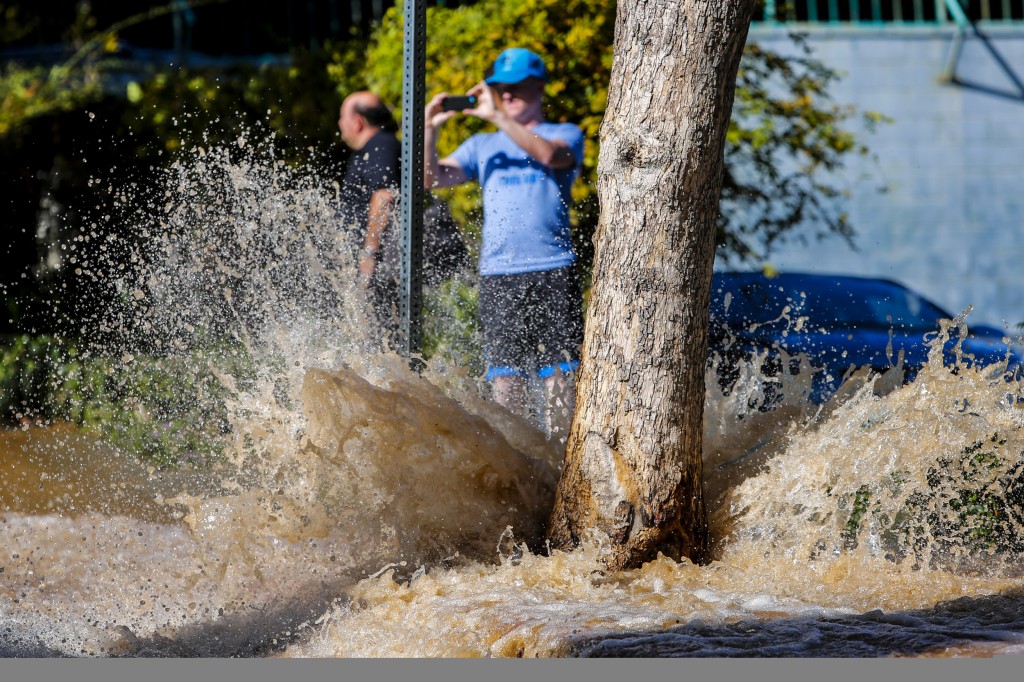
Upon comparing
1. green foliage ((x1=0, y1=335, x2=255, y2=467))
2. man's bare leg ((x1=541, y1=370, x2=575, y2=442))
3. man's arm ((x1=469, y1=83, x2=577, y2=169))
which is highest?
man's arm ((x1=469, y1=83, x2=577, y2=169))

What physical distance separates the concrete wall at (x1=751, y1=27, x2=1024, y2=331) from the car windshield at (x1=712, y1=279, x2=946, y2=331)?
2528 mm

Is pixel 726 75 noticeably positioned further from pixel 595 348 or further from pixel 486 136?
pixel 486 136

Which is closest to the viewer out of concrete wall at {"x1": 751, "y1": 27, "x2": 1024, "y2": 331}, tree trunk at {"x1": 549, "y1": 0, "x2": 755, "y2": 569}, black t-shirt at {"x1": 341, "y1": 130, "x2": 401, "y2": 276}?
tree trunk at {"x1": 549, "y1": 0, "x2": 755, "y2": 569}

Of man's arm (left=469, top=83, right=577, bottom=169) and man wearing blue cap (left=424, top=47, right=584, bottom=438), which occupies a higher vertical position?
man's arm (left=469, top=83, right=577, bottom=169)

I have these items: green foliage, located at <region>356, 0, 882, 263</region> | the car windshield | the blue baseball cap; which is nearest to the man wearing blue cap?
the blue baseball cap

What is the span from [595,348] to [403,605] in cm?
100

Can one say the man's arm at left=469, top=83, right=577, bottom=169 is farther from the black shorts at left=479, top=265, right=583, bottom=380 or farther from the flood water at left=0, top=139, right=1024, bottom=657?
the flood water at left=0, top=139, right=1024, bottom=657

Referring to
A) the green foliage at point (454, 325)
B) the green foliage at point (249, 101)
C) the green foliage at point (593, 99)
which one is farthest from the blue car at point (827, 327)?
the green foliage at point (249, 101)

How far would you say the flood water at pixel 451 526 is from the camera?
3.31m

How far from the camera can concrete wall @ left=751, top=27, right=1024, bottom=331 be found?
9656 mm

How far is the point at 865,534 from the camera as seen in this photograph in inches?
148

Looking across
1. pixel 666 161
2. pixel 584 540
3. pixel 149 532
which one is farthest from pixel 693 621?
pixel 149 532

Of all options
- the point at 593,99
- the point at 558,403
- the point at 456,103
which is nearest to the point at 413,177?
the point at 456,103

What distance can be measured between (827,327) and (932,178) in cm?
407
